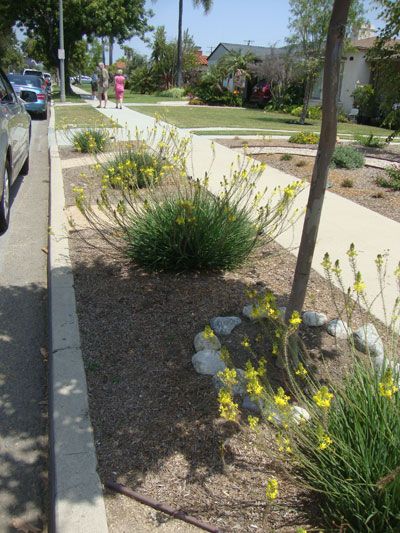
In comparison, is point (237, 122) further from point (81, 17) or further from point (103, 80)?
point (81, 17)

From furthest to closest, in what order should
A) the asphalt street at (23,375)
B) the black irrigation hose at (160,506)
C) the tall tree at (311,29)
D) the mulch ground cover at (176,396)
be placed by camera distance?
1. the tall tree at (311,29)
2. the asphalt street at (23,375)
3. the mulch ground cover at (176,396)
4. the black irrigation hose at (160,506)

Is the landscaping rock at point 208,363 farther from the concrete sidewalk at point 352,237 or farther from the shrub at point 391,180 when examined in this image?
the shrub at point 391,180

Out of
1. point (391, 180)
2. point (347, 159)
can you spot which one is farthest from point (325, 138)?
point (347, 159)

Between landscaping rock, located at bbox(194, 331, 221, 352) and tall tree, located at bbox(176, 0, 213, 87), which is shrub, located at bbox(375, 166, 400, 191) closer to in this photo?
landscaping rock, located at bbox(194, 331, 221, 352)

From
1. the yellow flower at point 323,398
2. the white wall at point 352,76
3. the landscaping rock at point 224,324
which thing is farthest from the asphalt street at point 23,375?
the white wall at point 352,76

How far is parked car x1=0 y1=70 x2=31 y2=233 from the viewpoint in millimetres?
5969

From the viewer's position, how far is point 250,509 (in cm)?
224

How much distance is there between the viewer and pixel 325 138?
2.78 m

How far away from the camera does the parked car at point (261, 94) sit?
108 feet

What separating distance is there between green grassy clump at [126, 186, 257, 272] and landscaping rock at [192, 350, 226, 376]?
1277 millimetres

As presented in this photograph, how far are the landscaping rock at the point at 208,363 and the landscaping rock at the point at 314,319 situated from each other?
843mm

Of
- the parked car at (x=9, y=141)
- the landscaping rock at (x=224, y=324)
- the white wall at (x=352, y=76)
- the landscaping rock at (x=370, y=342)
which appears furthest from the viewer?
the white wall at (x=352, y=76)

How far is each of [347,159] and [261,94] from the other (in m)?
25.5

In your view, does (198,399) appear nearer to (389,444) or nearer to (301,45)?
(389,444)
